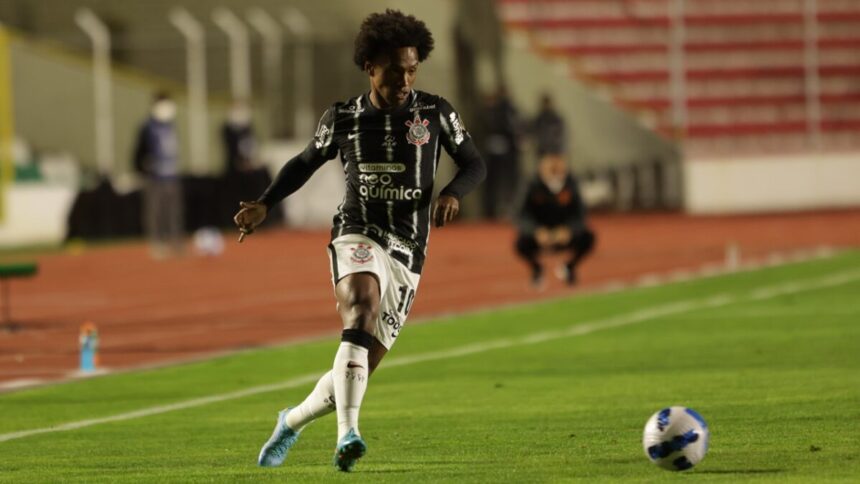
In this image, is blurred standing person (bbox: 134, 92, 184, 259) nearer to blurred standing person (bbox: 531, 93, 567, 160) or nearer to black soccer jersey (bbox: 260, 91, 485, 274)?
blurred standing person (bbox: 531, 93, 567, 160)

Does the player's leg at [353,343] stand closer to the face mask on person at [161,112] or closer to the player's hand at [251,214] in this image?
Answer: the player's hand at [251,214]

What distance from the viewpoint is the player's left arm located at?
828cm

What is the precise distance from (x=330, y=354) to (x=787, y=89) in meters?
28.6

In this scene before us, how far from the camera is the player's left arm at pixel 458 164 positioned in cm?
Answer: 828

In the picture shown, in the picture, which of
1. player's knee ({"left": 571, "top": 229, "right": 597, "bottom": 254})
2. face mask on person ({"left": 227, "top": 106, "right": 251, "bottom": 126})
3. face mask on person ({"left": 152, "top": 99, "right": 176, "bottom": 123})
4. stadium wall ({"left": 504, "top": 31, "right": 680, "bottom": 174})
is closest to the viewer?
player's knee ({"left": 571, "top": 229, "right": 597, "bottom": 254})

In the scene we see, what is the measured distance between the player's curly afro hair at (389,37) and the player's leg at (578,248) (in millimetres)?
→ 14046

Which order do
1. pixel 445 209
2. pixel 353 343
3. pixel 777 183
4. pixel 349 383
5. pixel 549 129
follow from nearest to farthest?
1. pixel 349 383
2. pixel 353 343
3. pixel 445 209
4. pixel 549 129
5. pixel 777 183

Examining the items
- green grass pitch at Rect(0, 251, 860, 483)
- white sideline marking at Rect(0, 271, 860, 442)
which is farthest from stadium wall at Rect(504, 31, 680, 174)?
green grass pitch at Rect(0, 251, 860, 483)

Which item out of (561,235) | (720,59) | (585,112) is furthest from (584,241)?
(720,59)

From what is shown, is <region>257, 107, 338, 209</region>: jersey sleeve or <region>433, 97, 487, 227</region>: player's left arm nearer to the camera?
<region>433, 97, 487, 227</region>: player's left arm

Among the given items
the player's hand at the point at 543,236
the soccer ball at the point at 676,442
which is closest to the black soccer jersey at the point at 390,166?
the soccer ball at the point at 676,442

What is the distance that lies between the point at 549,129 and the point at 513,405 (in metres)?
25.5

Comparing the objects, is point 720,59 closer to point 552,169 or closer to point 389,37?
point 552,169

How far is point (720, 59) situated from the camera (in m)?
42.2
